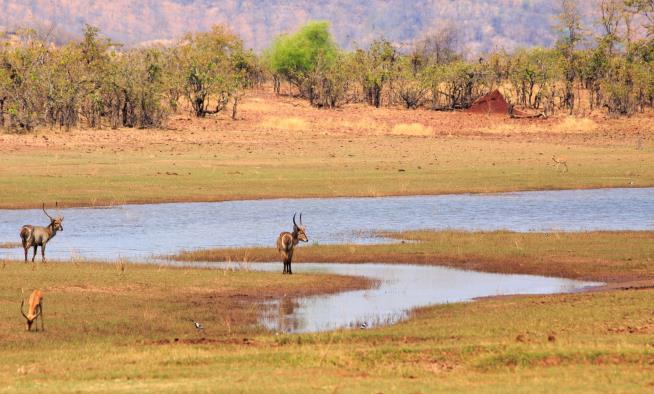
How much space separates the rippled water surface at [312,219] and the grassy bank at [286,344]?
5.95 m

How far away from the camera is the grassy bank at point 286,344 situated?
12.4 m

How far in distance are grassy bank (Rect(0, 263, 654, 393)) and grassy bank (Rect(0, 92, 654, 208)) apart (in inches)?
631

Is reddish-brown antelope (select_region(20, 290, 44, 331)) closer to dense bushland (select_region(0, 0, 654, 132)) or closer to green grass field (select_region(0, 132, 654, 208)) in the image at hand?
green grass field (select_region(0, 132, 654, 208))

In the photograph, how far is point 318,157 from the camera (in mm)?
51125

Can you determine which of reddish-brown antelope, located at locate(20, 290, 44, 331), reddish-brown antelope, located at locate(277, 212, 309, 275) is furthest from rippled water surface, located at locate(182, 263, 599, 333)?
reddish-brown antelope, located at locate(20, 290, 44, 331)

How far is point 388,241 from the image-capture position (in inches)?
1143

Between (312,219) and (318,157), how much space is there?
58.8 feet

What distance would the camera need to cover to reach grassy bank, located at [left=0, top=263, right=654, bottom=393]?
1236 centimetres

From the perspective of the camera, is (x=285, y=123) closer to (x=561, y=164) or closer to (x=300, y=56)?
(x=561, y=164)

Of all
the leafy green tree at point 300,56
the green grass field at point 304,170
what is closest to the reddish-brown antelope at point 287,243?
the green grass field at point 304,170

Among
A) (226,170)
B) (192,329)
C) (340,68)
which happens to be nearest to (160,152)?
(226,170)

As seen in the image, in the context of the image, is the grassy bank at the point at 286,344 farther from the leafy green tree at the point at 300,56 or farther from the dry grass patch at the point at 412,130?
the leafy green tree at the point at 300,56

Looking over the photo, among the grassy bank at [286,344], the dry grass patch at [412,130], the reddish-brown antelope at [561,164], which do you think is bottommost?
the grassy bank at [286,344]

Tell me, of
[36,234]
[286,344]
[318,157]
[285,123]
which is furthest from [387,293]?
[285,123]
